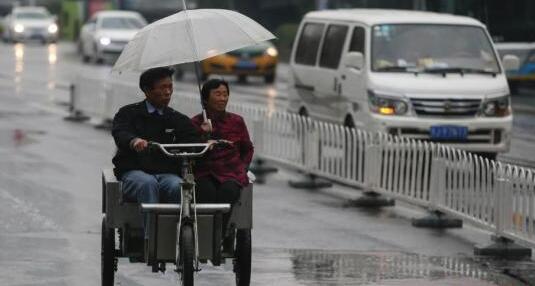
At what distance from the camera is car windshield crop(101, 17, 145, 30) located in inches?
1989

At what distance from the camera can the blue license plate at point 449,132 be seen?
61.7 feet

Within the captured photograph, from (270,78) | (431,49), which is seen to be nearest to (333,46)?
(431,49)

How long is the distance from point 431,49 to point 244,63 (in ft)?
72.4

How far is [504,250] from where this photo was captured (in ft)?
43.0

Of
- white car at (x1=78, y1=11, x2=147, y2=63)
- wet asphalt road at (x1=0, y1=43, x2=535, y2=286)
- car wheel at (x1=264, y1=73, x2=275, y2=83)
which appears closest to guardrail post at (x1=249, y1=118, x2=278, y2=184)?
wet asphalt road at (x1=0, y1=43, x2=535, y2=286)

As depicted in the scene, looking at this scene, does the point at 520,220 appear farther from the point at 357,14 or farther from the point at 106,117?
the point at 106,117

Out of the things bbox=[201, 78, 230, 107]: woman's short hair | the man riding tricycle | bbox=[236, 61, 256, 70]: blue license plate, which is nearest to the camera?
the man riding tricycle

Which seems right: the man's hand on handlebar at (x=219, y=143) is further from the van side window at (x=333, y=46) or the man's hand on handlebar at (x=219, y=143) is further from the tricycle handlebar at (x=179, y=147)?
the van side window at (x=333, y=46)

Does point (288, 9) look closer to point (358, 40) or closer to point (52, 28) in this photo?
point (52, 28)

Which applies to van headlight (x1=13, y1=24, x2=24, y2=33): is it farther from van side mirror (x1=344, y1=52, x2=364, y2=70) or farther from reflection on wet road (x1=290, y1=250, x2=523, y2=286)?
reflection on wet road (x1=290, y1=250, x2=523, y2=286)

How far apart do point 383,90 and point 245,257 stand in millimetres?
9014

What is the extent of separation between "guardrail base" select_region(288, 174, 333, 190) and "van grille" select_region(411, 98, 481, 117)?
1476 mm

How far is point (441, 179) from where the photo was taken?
14.7 m

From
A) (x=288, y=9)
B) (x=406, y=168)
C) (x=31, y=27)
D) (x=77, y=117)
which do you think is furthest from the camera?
(x=31, y=27)
